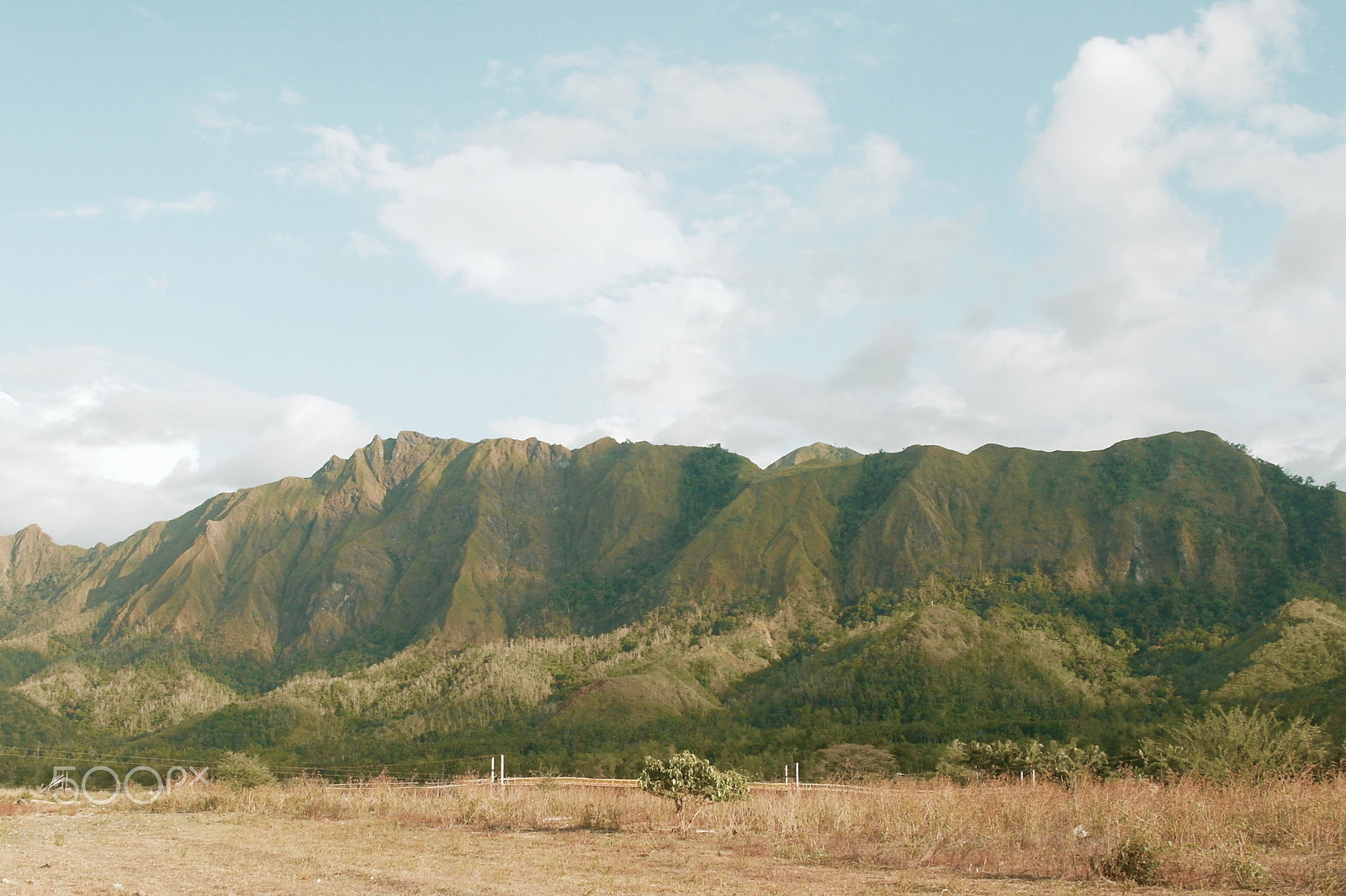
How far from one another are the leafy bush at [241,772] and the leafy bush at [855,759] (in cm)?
3411

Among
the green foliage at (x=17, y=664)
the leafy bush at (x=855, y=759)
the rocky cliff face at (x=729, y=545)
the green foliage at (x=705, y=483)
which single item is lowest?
the leafy bush at (x=855, y=759)

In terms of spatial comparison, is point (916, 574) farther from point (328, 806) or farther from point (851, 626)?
point (328, 806)

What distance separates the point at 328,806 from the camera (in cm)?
3127

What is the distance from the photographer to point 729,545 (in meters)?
148

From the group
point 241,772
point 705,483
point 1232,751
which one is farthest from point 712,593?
point 1232,751

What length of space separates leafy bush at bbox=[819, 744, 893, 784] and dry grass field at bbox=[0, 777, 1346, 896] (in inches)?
1569

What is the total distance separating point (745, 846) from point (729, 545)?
5008 inches

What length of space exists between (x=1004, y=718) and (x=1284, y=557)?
2256 inches

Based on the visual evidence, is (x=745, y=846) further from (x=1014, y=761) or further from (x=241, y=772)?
(x=241, y=772)

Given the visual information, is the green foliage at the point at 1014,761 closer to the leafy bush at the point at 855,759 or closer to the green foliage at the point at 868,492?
the leafy bush at the point at 855,759

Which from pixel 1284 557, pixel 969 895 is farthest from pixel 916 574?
pixel 969 895

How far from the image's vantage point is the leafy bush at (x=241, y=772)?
155 feet

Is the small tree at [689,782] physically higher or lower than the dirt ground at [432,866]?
higher

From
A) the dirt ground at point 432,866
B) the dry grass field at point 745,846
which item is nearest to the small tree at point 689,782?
the dry grass field at point 745,846
